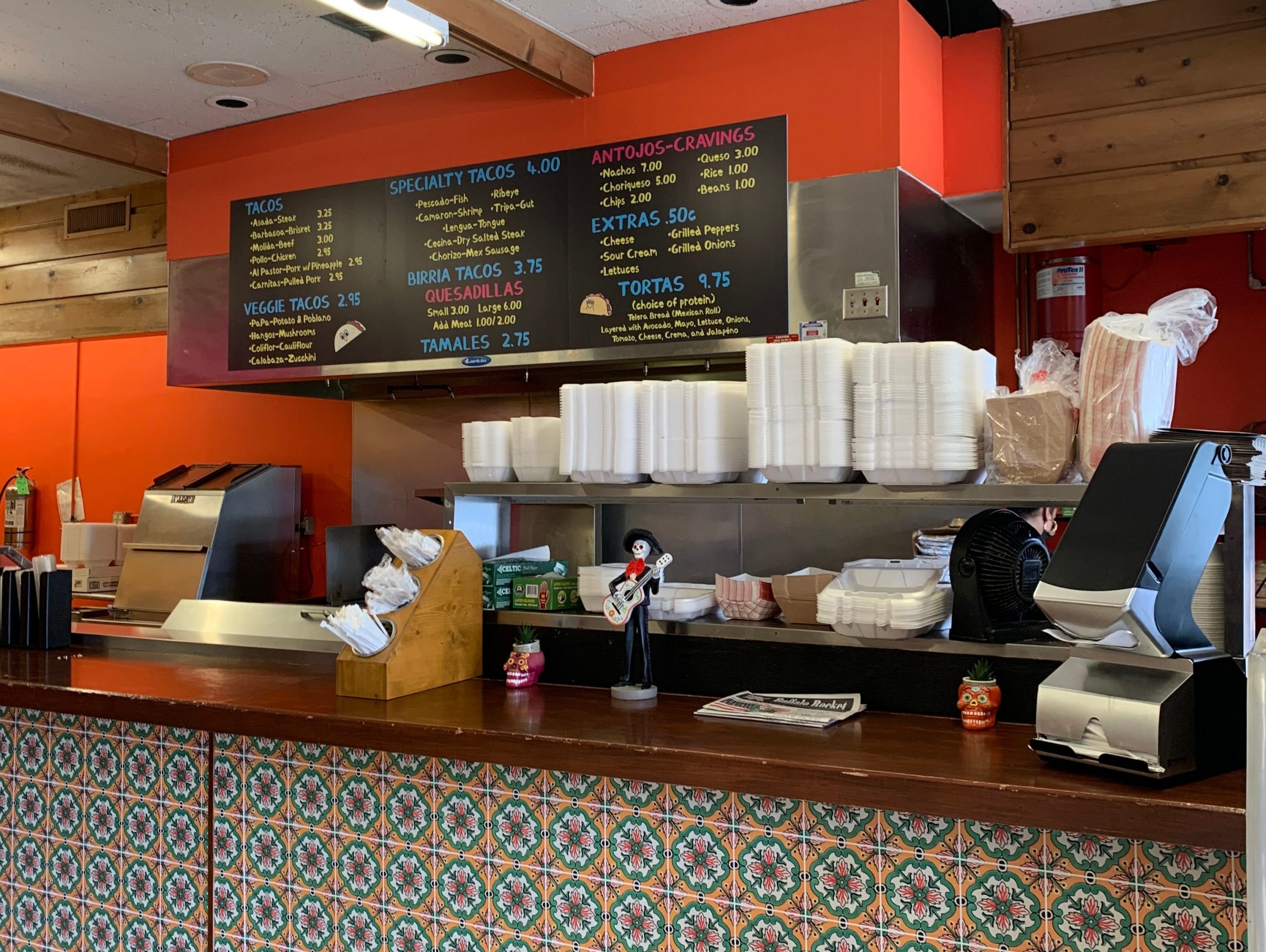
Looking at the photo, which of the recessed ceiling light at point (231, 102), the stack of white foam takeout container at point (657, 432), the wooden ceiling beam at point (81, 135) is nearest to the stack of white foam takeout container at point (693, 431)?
the stack of white foam takeout container at point (657, 432)

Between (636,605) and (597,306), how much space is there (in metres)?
1.81

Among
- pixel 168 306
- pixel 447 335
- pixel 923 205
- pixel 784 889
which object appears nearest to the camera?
pixel 784 889

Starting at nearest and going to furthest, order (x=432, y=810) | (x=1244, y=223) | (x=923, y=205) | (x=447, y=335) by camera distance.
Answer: (x=432, y=810) → (x=1244, y=223) → (x=923, y=205) → (x=447, y=335)

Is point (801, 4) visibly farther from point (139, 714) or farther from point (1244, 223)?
point (139, 714)

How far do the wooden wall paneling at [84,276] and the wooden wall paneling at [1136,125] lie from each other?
3.93m

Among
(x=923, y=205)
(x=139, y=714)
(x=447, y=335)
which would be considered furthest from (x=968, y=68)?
Answer: (x=139, y=714)

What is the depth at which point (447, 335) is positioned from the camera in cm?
430

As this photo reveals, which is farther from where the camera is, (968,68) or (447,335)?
(447,335)

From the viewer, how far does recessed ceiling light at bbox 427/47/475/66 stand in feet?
13.0

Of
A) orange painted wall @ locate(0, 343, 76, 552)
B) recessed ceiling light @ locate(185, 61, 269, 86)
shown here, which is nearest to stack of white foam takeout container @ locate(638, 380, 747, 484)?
recessed ceiling light @ locate(185, 61, 269, 86)

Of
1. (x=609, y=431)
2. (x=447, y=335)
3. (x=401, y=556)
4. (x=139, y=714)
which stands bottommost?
(x=139, y=714)

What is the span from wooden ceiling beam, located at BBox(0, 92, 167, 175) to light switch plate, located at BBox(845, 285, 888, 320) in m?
3.25

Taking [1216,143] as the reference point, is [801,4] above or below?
above

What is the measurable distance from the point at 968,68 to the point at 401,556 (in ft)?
8.31
